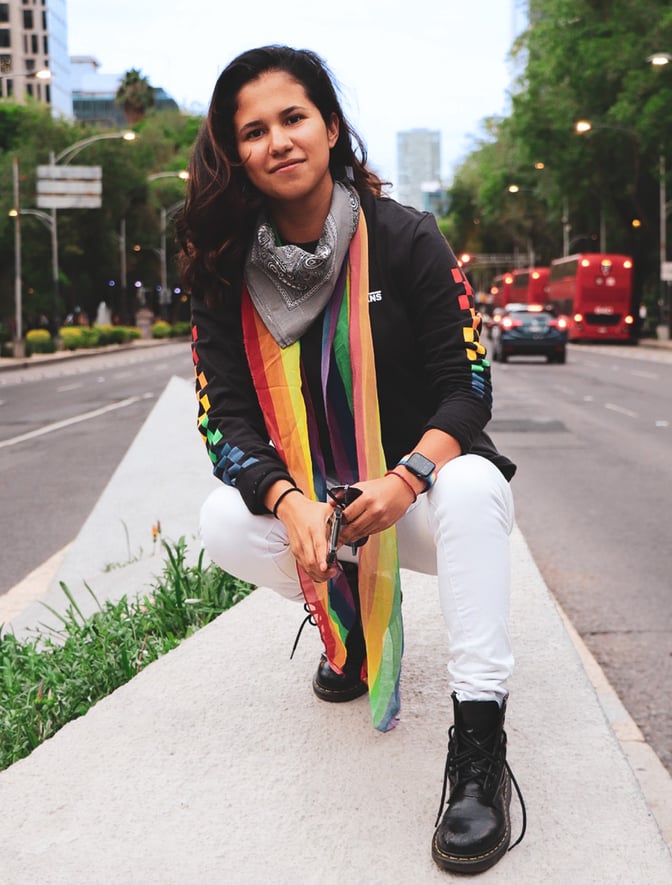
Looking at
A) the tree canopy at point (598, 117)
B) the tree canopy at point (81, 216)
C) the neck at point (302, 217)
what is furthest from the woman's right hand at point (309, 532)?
the tree canopy at point (81, 216)

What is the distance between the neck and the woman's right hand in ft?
2.43

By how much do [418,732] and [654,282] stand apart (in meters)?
54.1

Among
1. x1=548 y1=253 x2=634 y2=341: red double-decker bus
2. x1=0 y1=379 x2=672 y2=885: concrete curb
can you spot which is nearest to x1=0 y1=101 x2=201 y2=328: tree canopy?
x1=548 y1=253 x2=634 y2=341: red double-decker bus

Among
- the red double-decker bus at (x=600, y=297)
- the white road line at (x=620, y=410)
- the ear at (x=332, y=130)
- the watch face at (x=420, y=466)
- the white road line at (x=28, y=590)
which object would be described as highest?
the red double-decker bus at (x=600, y=297)

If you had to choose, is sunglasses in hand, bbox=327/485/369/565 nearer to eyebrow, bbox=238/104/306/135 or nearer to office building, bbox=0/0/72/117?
eyebrow, bbox=238/104/306/135

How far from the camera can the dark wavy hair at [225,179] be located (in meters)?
2.88

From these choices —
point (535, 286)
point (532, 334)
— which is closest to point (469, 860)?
point (532, 334)

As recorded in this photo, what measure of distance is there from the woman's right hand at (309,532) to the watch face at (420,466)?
0.20 meters

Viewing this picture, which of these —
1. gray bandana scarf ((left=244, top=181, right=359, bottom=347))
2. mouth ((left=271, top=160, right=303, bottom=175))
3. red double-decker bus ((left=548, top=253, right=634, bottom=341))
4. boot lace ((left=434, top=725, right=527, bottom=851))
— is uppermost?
red double-decker bus ((left=548, top=253, right=634, bottom=341))

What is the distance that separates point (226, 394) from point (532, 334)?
92.4 feet

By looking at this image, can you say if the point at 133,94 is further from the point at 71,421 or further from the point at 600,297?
the point at 71,421

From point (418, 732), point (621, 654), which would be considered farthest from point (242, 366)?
point (621, 654)

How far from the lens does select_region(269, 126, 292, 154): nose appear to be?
2838 millimetres

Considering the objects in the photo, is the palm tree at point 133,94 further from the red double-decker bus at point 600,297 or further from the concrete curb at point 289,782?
the concrete curb at point 289,782
